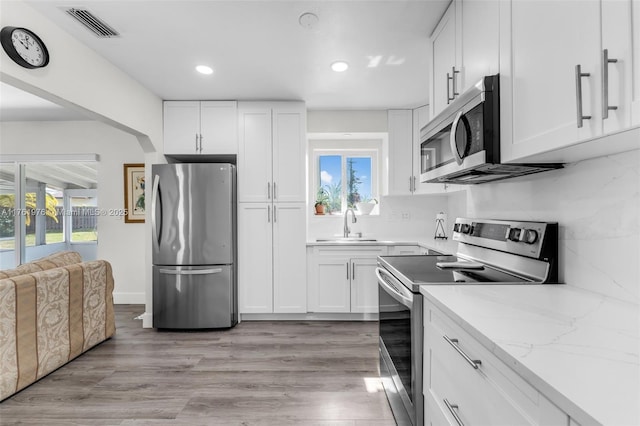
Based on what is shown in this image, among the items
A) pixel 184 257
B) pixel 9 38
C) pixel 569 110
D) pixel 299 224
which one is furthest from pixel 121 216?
pixel 569 110

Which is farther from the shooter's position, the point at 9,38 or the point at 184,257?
→ the point at 184,257

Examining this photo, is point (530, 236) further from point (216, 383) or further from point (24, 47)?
point (24, 47)

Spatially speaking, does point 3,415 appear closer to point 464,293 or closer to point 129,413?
point 129,413

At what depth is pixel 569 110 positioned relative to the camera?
0.96 metres

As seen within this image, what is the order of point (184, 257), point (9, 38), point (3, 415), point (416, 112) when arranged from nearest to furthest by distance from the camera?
point (9, 38), point (3, 415), point (184, 257), point (416, 112)

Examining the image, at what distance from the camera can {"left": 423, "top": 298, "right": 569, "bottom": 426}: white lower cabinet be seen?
67 cm

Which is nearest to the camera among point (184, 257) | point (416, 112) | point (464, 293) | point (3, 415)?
point (464, 293)

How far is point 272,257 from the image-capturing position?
3.48 metres

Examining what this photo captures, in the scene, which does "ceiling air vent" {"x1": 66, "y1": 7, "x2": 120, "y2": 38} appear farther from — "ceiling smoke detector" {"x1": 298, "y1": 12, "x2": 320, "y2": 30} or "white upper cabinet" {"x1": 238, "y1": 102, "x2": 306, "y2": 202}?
"white upper cabinet" {"x1": 238, "y1": 102, "x2": 306, "y2": 202}

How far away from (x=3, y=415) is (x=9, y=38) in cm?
214

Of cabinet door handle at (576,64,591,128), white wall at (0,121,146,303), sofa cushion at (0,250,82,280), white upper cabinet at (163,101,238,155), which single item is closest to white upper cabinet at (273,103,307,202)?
white upper cabinet at (163,101,238,155)

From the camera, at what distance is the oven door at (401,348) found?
4.55 feet

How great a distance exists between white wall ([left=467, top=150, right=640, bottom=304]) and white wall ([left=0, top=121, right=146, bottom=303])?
443 cm

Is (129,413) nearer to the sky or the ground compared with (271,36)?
nearer to the ground
